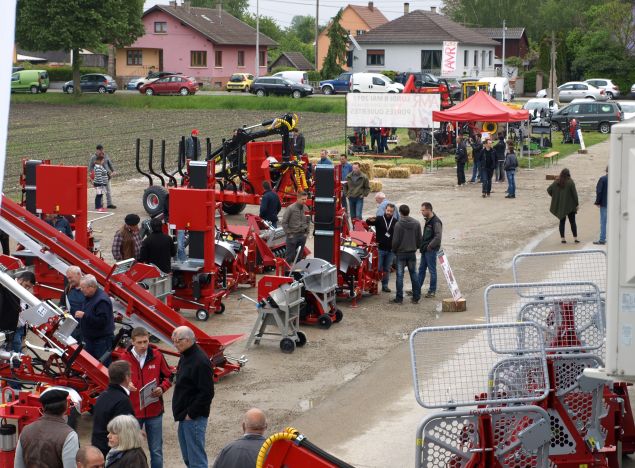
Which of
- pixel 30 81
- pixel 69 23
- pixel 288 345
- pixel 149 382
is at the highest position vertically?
pixel 69 23

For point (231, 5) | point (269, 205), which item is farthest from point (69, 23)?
point (231, 5)

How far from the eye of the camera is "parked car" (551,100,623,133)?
44188 mm

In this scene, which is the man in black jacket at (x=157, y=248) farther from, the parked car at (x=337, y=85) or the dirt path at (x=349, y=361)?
the parked car at (x=337, y=85)

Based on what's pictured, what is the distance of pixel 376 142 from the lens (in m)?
36.2

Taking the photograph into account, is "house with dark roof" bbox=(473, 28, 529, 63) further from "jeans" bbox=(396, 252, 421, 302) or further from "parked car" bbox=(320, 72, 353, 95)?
"jeans" bbox=(396, 252, 421, 302)

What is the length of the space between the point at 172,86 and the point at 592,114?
28.2 metres

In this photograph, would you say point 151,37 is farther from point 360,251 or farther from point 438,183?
point 360,251

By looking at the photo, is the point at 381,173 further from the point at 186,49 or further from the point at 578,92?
the point at 186,49

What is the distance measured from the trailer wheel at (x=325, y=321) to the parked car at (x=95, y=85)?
54924 millimetres

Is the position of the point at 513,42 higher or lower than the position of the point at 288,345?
higher

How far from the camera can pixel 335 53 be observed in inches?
3031

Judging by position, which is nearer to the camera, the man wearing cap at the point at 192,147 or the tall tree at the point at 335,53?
the man wearing cap at the point at 192,147

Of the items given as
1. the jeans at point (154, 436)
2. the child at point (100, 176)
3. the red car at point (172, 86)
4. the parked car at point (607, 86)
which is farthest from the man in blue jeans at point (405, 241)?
the parked car at point (607, 86)

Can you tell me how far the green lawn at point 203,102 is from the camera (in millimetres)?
56406
